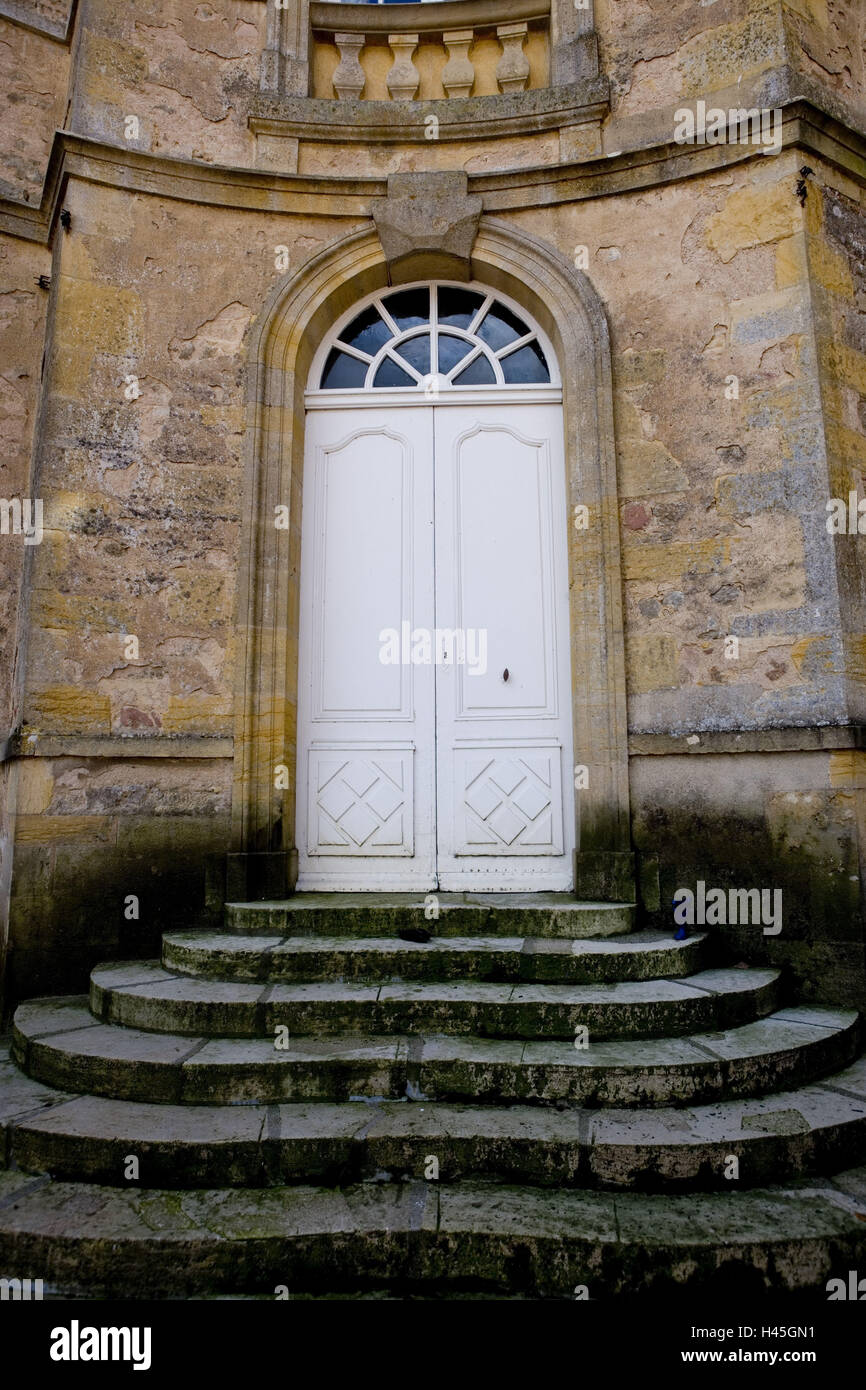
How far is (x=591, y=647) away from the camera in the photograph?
4.56 m

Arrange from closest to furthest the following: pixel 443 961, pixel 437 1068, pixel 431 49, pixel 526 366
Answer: pixel 437 1068
pixel 443 961
pixel 526 366
pixel 431 49

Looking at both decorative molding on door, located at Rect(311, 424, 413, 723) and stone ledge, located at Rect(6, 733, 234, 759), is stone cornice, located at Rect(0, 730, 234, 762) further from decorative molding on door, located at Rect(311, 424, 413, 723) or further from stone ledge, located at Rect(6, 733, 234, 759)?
decorative molding on door, located at Rect(311, 424, 413, 723)

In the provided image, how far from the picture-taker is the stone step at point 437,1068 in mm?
2953

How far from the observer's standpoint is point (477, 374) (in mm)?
5188

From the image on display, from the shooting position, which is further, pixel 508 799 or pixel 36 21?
pixel 36 21

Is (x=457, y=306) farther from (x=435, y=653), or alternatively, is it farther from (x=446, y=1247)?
(x=446, y=1247)

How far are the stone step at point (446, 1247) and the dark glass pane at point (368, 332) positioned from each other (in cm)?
465

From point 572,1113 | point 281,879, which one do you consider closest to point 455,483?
point 281,879

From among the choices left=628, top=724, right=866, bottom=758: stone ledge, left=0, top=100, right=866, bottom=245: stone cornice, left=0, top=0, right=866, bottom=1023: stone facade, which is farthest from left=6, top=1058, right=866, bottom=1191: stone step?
left=0, top=100, right=866, bottom=245: stone cornice

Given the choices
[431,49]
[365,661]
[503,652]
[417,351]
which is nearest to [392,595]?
[365,661]

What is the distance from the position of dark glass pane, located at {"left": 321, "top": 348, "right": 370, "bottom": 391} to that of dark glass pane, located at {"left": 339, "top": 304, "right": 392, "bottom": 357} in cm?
10

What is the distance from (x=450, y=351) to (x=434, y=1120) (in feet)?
14.2

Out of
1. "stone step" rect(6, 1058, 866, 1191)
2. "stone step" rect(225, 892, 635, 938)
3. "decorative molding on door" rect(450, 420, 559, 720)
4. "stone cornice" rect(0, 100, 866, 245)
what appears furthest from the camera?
"decorative molding on door" rect(450, 420, 559, 720)

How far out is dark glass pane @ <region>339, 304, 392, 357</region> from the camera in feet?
17.3
